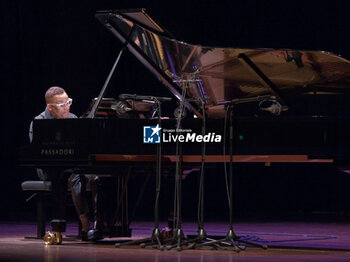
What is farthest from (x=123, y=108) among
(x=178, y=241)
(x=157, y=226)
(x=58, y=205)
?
(x=178, y=241)

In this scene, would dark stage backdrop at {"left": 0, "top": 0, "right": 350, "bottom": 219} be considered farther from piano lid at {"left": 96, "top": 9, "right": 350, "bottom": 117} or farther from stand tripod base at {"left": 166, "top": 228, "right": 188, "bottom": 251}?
stand tripod base at {"left": 166, "top": 228, "right": 188, "bottom": 251}

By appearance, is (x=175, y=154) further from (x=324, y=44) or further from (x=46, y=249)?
(x=324, y=44)

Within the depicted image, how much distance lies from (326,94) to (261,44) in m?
2.53

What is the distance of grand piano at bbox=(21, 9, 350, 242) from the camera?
4895mm

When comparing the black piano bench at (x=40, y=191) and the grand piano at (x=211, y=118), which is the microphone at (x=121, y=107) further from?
the black piano bench at (x=40, y=191)

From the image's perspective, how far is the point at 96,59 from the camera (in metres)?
8.59

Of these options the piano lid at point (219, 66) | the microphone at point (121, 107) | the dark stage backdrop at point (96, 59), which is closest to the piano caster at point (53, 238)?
the microphone at point (121, 107)

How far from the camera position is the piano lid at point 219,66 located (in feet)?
16.3

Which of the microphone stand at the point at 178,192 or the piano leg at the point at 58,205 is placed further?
the piano leg at the point at 58,205

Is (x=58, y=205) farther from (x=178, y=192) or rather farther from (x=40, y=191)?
(x=178, y=192)

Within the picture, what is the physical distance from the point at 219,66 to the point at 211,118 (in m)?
0.40

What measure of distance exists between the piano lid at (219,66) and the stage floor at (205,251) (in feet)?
3.49

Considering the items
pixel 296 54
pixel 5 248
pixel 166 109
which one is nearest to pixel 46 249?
pixel 5 248

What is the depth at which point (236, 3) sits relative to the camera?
8.15 m
